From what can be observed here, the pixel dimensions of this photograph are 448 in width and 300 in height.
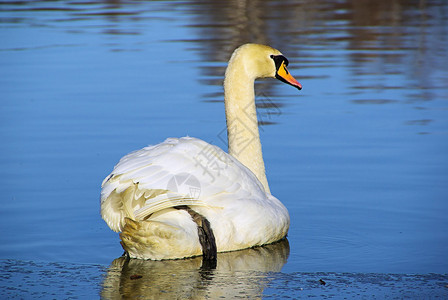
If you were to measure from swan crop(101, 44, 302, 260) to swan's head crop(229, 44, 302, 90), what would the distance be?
127 centimetres

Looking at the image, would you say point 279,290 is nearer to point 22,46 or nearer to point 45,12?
point 22,46

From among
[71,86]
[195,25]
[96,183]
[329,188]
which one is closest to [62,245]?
[96,183]

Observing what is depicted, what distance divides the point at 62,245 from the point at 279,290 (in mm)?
1823

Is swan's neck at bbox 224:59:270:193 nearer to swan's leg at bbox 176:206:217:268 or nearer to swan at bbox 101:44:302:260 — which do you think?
swan at bbox 101:44:302:260

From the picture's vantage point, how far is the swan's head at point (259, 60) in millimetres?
7070

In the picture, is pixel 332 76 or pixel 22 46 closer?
pixel 332 76

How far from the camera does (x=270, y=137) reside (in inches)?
372

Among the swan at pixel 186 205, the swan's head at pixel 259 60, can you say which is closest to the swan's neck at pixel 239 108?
the swan's head at pixel 259 60

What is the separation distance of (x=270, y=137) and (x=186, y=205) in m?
3.79

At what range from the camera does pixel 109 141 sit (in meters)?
9.13

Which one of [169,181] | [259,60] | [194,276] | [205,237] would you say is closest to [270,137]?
[259,60]

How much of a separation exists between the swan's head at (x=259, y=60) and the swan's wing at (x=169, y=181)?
1.31m

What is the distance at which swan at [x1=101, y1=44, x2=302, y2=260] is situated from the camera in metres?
5.55

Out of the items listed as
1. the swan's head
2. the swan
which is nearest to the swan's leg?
the swan
